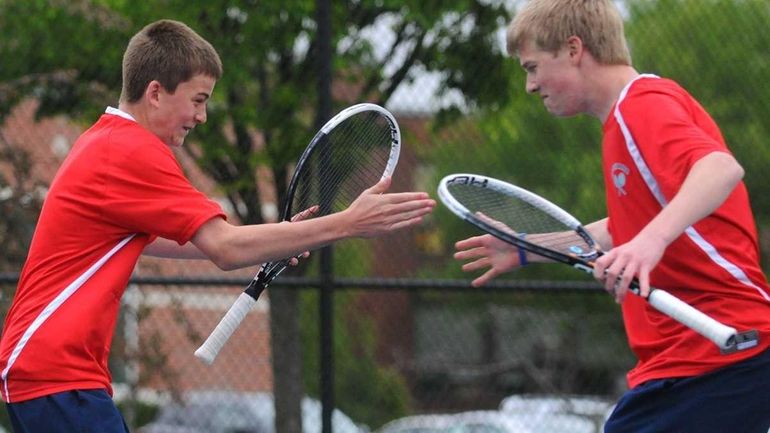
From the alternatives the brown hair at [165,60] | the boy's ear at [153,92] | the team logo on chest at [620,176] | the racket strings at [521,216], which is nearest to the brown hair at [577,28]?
the team logo on chest at [620,176]

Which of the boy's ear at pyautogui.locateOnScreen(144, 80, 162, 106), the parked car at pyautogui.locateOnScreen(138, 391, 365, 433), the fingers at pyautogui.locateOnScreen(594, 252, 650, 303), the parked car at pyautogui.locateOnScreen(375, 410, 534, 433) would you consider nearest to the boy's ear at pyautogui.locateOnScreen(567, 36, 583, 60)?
the fingers at pyautogui.locateOnScreen(594, 252, 650, 303)

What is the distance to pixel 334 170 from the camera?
406cm

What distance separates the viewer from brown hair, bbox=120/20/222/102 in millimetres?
3246

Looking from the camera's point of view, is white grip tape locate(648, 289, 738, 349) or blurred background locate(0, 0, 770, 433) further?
blurred background locate(0, 0, 770, 433)

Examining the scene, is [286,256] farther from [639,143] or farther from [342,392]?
[342,392]

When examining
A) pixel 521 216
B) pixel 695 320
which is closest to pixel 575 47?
pixel 521 216

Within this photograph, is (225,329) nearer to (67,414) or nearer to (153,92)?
(67,414)

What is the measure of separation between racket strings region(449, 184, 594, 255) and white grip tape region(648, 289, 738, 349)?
0.41 meters

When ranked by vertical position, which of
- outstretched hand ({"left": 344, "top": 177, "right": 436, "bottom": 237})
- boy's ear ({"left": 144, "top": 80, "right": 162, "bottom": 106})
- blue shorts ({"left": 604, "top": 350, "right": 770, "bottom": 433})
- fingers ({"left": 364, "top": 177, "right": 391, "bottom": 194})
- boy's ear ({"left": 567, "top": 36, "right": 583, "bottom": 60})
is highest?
boy's ear ({"left": 144, "top": 80, "right": 162, "bottom": 106})

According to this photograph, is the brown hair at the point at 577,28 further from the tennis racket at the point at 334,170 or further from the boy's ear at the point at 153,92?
the boy's ear at the point at 153,92

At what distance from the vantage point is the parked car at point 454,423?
10102 millimetres

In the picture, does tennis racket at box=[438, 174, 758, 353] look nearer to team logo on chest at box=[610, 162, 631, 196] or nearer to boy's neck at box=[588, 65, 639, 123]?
team logo on chest at box=[610, 162, 631, 196]

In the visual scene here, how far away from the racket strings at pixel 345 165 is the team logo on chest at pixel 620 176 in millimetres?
789

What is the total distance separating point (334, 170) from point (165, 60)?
3.10 feet
